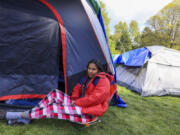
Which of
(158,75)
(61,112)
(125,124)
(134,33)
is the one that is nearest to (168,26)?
(158,75)

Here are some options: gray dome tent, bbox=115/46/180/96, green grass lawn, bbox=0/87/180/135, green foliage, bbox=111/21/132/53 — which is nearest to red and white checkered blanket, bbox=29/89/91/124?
green grass lawn, bbox=0/87/180/135

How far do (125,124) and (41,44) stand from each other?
1765 mm

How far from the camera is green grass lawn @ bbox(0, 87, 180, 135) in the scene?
1.38 m

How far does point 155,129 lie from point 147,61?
6.59 ft

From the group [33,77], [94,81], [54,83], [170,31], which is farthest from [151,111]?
[170,31]

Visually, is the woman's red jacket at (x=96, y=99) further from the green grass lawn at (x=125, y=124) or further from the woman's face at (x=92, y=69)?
the green grass lawn at (x=125, y=124)

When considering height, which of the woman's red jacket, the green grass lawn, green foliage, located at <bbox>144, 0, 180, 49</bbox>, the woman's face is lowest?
the green grass lawn

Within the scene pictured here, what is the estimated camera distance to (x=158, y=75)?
329 centimetres

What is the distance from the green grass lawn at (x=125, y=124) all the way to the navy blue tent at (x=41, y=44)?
0.47 m

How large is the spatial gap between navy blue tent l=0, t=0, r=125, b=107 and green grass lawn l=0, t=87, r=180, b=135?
473 millimetres

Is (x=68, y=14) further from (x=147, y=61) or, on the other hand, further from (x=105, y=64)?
(x=147, y=61)

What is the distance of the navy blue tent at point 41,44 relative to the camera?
1664 millimetres

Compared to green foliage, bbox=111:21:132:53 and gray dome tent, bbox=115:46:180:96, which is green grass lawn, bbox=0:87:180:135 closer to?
gray dome tent, bbox=115:46:180:96

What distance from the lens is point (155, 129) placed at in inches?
67.4
